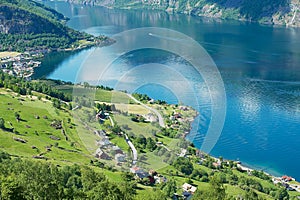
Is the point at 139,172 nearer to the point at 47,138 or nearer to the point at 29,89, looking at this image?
the point at 47,138

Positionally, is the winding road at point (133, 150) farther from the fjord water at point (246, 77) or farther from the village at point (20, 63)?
the village at point (20, 63)

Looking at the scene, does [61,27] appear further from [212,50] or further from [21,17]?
[212,50]

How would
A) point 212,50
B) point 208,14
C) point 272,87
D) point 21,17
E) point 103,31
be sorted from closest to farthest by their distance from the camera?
point 272,87
point 212,50
point 21,17
point 103,31
point 208,14

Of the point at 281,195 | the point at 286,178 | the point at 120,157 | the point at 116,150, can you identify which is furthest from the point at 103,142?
the point at 286,178

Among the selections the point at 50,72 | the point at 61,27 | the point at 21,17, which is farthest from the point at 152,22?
the point at 50,72

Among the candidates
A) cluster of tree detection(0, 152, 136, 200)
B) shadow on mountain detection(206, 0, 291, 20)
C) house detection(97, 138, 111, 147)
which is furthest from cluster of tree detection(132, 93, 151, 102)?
shadow on mountain detection(206, 0, 291, 20)

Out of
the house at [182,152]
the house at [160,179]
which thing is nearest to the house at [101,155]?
the house at [160,179]
